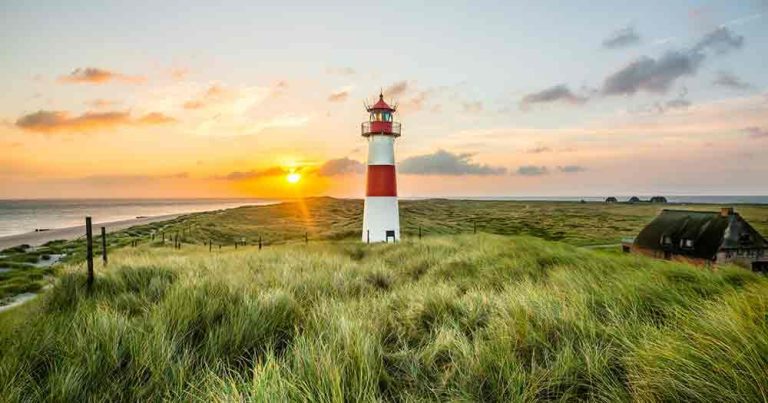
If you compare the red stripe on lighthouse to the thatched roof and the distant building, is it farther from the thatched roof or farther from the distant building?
the thatched roof

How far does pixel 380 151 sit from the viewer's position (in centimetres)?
2234

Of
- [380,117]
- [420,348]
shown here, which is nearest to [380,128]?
[380,117]

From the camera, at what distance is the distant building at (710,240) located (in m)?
25.8

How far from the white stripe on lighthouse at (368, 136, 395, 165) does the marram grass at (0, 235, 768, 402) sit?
17.1m

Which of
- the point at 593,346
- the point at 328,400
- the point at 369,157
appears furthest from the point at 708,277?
the point at 369,157

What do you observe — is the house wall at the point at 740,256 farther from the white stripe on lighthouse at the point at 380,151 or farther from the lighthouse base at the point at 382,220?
the white stripe on lighthouse at the point at 380,151

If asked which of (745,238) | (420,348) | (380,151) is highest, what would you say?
(380,151)

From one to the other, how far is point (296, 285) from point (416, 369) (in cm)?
391

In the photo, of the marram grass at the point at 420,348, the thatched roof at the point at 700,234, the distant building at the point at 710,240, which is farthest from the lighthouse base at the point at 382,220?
the thatched roof at the point at 700,234

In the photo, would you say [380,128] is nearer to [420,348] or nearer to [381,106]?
[381,106]

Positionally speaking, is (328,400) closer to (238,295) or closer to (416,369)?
(416,369)

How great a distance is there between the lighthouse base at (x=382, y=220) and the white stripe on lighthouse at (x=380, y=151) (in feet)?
6.91

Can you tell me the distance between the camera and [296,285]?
6.71 metres

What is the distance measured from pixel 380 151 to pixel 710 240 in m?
23.1
